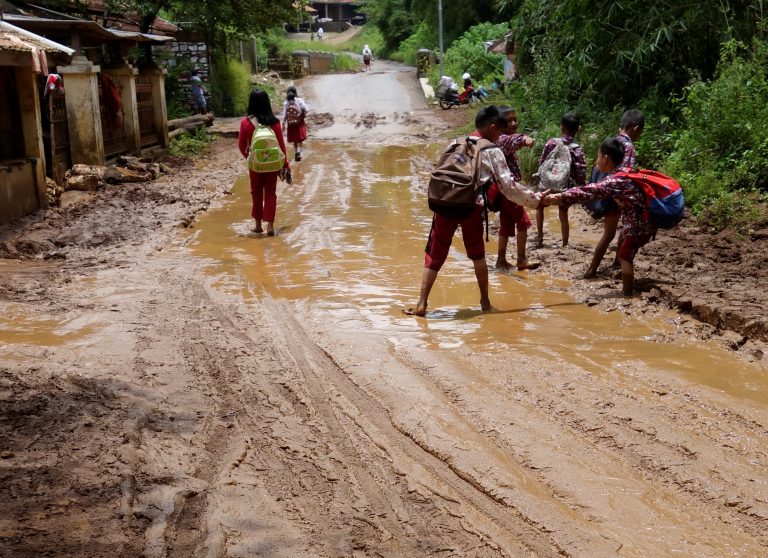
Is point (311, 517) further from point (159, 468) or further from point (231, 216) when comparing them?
point (231, 216)

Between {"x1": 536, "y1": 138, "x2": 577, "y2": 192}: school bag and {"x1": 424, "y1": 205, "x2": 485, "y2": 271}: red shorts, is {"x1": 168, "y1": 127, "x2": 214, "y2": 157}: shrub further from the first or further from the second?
{"x1": 424, "y1": 205, "x2": 485, "y2": 271}: red shorts

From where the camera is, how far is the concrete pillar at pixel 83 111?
46.8ft

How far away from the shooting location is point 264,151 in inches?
384

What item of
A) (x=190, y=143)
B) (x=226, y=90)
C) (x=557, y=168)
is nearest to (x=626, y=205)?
(x=557, y=168)

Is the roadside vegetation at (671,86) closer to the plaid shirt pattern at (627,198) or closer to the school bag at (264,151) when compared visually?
the plaid shirt pattern at (627,198)

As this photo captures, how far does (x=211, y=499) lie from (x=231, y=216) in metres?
8.40

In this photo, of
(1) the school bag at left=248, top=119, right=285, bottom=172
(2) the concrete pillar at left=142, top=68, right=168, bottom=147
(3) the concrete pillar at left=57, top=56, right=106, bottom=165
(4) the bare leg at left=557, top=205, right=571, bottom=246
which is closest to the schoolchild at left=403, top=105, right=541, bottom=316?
(4) the bare leg at left=557, top=205, right=571, bottom=246

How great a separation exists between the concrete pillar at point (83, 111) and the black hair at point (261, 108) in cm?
601

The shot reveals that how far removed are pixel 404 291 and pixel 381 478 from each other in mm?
3703

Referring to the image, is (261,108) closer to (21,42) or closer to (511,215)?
(511,215)

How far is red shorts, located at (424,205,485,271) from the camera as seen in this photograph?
6.41 m

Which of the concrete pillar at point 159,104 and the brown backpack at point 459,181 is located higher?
the concrete pillar at point 159,104

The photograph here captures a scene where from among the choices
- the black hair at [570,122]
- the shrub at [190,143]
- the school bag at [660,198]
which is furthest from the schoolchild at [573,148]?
the shrub at [190,143]

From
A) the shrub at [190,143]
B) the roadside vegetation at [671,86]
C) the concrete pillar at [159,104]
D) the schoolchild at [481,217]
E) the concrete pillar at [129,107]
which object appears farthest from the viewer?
the shrub at [190,143]
